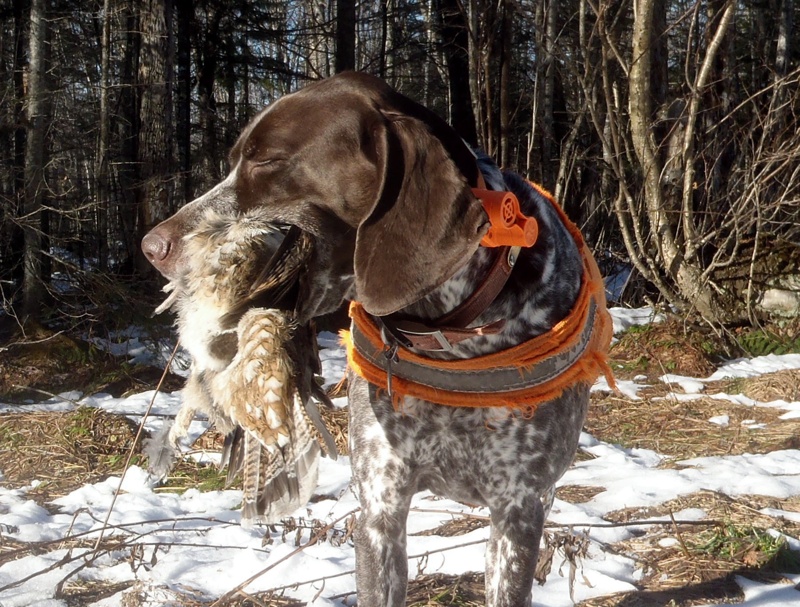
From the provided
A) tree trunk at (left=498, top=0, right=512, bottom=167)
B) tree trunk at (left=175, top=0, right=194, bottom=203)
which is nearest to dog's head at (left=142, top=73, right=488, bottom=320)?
tree trunk at (left=498, top=0, right=512, bottom=167)

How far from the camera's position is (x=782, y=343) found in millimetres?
7062

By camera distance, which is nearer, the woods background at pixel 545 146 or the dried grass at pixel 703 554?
the dried grass at pixel 703 554

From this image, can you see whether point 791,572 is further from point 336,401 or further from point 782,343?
point 782,343

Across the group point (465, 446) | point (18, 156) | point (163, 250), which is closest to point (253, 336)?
point (163, 250)

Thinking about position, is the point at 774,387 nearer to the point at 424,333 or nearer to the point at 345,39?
the point at 424,333

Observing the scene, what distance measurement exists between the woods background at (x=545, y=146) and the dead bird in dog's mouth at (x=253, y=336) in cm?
474

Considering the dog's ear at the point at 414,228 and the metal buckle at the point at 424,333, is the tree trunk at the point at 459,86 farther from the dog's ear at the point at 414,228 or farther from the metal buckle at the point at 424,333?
the dog's ear at the point at 414,228

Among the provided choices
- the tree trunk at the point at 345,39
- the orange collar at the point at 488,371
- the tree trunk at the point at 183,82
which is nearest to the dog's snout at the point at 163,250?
the orange collar at the point at 488,371

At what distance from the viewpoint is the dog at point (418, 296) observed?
1.88 m

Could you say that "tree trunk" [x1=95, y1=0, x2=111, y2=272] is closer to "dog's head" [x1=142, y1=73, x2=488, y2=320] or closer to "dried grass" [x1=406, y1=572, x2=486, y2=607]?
"dried grass" [x1=406, y1=572, x2=486, y2=607]

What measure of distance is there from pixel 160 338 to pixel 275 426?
17.1 feet

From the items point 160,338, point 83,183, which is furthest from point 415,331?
point 83,183

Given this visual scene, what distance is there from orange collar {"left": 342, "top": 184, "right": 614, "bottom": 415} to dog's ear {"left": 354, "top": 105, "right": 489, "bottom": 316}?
0.37 metres

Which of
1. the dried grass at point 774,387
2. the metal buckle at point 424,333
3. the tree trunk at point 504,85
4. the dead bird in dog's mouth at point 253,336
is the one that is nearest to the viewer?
the dead bird in dog's mouth at point 253,336
